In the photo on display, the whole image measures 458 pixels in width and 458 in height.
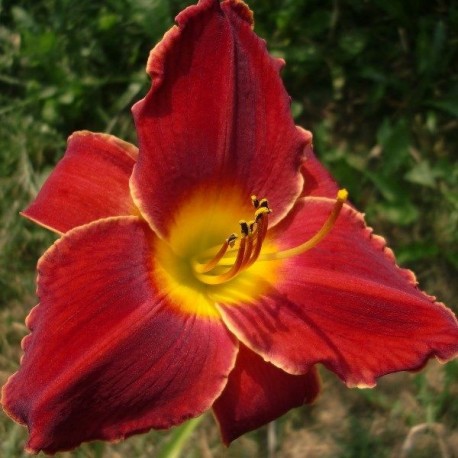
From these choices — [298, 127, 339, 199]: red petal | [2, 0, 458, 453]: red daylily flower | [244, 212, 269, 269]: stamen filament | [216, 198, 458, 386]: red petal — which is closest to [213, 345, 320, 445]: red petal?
[2, 0, 458, 453]: red daylily flower

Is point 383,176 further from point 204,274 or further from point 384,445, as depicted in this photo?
point 204,274

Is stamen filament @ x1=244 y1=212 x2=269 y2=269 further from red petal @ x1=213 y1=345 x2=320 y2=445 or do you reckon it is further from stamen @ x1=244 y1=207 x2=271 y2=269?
red petal @ x1=213 y1=345 x2=320 y2=445

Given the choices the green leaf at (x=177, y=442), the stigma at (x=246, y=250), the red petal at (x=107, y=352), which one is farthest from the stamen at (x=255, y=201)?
the green leaf at (x=177, y=442)

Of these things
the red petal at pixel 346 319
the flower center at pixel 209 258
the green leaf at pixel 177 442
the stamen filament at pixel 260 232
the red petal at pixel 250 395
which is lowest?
the green leaf at pixel 177 442

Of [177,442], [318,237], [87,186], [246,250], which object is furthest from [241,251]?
[177,442]

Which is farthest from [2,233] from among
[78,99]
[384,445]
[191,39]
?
[384,445]

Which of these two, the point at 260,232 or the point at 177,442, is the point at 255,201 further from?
the point at 177,442

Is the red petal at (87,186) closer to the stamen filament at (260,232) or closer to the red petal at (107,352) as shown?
the red petal at (107,352)
